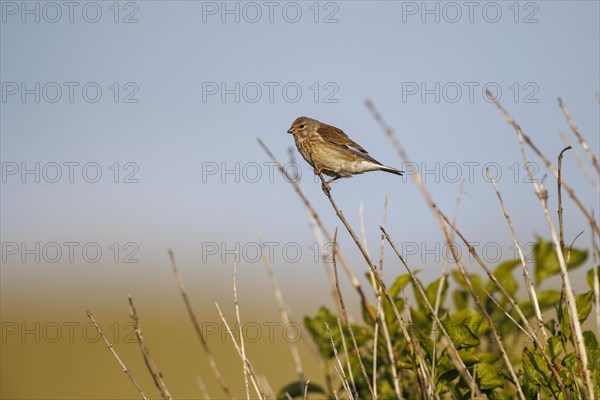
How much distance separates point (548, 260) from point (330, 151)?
3761 millimetres

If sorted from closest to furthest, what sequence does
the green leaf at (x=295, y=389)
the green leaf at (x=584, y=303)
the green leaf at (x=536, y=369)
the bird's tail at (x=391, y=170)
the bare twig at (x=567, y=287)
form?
the bare twig at (x=567, y=287) → the green leaf at (x=536, y=369) → the green leaf at (x=584, y=303) → the green leaf at (x=295, y=389) → the bird's tail at (x=391, y=170)

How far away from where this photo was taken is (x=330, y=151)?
294 inches

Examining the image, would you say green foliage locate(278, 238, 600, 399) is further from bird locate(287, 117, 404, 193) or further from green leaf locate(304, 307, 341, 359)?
bird locate(287, 117, 404, 193)

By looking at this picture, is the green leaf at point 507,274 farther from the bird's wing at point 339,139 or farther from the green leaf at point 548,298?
the bird's wing at point 339,139

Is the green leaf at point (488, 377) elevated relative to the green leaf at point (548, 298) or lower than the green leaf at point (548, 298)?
lower

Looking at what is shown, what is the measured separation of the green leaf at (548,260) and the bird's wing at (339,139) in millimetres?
3449

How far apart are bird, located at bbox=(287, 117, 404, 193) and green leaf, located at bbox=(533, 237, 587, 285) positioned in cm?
305

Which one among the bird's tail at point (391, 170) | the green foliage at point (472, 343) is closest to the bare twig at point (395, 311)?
the green foliage at point (472, 343)

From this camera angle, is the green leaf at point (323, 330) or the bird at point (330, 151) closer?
the green leaf at point (323, 330)

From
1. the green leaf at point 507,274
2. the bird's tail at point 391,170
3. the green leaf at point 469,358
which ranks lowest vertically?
the green leaf at point 469,358

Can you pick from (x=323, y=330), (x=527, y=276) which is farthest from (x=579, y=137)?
(x=323, y=330)

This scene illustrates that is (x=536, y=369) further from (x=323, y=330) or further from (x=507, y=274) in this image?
(x=323, y=330)

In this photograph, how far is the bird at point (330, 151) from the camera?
7367mm

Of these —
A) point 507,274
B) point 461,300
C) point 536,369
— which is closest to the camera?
point 536,369
